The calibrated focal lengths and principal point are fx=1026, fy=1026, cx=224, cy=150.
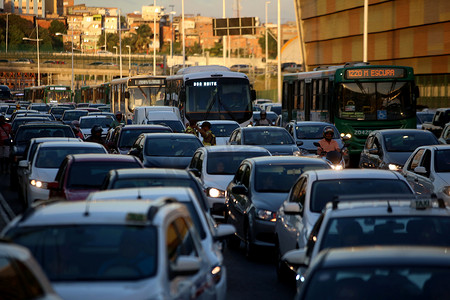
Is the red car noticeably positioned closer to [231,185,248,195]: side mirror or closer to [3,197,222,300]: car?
[231,185,248,195]: side mirror

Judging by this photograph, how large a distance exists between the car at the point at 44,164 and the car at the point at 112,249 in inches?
418

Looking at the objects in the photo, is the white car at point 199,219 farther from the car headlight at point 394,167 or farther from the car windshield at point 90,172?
the car headlight at point 394,167

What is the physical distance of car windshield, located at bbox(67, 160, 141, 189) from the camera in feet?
48.4

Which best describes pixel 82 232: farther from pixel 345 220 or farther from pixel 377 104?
pixel 377 104

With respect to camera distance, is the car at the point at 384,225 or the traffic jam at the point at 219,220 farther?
the car at the point at 384,225

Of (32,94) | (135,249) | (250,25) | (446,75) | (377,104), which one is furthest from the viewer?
(32,94)

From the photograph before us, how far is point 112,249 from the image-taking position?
704 cm

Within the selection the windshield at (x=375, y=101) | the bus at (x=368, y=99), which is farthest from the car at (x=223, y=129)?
the windshield at (x=375, y=101)

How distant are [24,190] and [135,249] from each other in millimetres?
13101

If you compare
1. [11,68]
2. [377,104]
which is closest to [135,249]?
[377,104]

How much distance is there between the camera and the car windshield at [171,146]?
22.3 meters

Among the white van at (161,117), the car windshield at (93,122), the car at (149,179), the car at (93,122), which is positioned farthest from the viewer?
the car windshield at (93,122)

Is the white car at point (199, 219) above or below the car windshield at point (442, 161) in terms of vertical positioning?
above

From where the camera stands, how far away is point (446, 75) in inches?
2377
